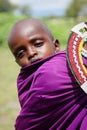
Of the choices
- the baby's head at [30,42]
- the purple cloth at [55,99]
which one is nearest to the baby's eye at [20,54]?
the baby's head at [30,42]

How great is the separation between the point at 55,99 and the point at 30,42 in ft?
1.41

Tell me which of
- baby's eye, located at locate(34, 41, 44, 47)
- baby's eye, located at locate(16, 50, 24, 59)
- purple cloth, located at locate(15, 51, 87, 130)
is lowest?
purple cloth, located at locate(15, 51, 87, 130)

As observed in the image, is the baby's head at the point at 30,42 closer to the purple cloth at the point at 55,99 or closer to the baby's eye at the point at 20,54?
the baby's eye at the point at 20,54

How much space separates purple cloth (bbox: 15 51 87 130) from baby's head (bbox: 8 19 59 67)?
6.7 inches

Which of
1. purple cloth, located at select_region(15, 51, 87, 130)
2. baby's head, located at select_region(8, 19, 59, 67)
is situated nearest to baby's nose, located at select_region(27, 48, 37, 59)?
baby's head, located at select_region(8, 19, 59, 67)

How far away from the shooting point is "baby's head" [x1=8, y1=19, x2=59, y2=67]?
2064 millimetres

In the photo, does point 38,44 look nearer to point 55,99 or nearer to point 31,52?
point 31,52

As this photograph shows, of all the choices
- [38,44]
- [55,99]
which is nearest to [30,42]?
[38,44]

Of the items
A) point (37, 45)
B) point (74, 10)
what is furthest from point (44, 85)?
point (74, 10)

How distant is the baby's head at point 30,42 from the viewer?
2064 millimetres

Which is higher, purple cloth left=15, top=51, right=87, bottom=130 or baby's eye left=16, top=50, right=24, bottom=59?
baby's eye left=16, top=50, right=24, bottom=59

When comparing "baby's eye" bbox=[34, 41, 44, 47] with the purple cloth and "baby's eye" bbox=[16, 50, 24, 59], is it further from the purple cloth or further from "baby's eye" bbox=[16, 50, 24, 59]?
the purple cloth

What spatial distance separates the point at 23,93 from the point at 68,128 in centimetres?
30

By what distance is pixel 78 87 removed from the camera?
1.77 meters
